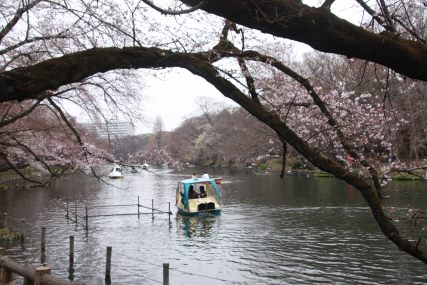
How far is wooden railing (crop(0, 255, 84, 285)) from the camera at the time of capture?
20.6 feet

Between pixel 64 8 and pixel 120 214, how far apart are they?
68.4ft

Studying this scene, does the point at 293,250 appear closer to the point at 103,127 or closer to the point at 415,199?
the point at 103,127

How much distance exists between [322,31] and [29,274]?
5.72 meters

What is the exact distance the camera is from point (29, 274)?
22.2 ft

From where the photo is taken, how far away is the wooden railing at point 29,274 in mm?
6265

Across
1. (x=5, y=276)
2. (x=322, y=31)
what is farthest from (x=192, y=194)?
(x=322, y=31)

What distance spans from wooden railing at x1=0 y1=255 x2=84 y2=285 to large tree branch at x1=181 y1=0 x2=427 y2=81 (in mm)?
4232

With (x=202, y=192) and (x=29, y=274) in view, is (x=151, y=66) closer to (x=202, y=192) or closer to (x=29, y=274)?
(x=29, y=274)

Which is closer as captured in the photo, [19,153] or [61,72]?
[61,72]

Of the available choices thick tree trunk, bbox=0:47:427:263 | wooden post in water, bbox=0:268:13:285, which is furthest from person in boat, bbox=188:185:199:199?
thick tree trunk, bbox=0:47:427:263

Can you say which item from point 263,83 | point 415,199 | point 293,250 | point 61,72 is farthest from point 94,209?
point 61,72

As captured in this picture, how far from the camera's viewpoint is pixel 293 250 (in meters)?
16.8

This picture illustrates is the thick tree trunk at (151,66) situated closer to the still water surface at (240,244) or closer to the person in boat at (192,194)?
the still water surface at (240,244)

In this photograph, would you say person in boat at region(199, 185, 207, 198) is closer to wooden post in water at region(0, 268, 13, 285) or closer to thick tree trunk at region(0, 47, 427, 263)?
wooden post in water at region(0, 268, 13, 285)
